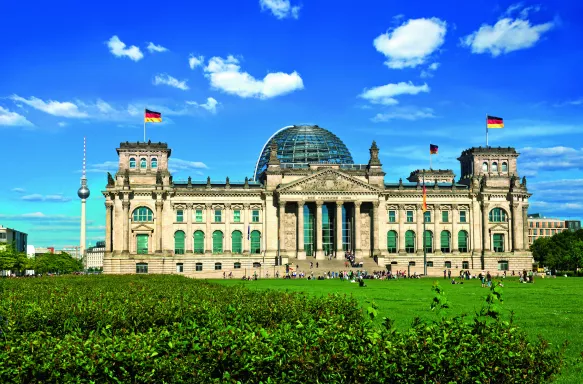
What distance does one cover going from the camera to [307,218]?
379 ft

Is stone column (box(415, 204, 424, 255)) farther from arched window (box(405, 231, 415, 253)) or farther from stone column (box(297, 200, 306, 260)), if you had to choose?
stone column (box(297, 200, 306, 260))

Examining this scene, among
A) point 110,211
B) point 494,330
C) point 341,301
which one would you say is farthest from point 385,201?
point 494,330

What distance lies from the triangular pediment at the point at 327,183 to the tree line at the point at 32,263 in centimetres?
5629

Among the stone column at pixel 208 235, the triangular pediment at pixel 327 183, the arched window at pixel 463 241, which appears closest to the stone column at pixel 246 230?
the stone column at pixel 208 235

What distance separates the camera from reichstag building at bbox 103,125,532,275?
367 ft

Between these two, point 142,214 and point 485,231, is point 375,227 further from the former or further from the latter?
point 142,214

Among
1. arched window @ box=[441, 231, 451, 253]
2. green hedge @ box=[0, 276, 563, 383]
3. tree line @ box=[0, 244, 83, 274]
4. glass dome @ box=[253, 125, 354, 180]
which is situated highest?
glass dome @ box=[253, 125, 354, 180]

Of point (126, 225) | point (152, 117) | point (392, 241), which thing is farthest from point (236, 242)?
point (392, 241)

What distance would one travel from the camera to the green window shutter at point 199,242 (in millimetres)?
114062

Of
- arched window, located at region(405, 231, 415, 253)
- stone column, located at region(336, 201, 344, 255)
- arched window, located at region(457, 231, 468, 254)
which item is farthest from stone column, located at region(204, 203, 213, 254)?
arched window, located at region(457, 231, 468, 254)

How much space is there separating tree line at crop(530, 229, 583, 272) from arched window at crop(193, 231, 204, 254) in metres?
64.0

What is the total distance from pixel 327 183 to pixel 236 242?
19318 millimetres

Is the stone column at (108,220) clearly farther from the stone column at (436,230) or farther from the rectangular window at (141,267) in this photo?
the stone column at (436,230)

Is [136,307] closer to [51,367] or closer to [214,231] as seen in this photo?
[51,367]
